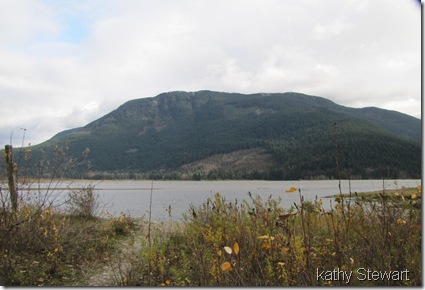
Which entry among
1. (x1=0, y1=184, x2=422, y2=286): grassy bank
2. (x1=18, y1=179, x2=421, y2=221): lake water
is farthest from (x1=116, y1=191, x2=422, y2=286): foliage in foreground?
(x1=18, y1=179, x2=421, y2=221): lake water

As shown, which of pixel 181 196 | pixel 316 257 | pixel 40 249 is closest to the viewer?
pixel 316 257

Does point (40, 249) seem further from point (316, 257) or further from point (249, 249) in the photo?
point (316, 257)

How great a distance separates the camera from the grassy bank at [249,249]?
9.97 feet

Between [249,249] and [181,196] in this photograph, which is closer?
[249,249]

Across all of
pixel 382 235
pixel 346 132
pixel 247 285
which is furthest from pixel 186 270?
pixel 346 132

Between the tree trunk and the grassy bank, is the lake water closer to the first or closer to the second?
the grassy bank

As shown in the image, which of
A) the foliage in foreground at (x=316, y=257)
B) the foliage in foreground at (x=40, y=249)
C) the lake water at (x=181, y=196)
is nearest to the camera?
the foliage in foreground at (x=316, y=257)

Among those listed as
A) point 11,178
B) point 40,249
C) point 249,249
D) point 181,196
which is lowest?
point 181,196

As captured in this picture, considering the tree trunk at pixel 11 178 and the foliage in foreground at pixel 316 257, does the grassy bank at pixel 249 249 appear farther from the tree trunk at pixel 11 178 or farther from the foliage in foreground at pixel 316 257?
the tree trunk at pixel 11 178

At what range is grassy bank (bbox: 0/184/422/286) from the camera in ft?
9.97

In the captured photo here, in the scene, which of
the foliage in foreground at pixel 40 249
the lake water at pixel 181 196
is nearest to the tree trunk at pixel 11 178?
the foliage in foreground at pixel 40 249

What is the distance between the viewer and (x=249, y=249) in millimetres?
4207

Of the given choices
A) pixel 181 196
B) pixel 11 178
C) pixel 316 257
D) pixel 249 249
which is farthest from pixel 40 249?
pixel 181 196

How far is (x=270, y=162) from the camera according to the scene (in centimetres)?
17188
